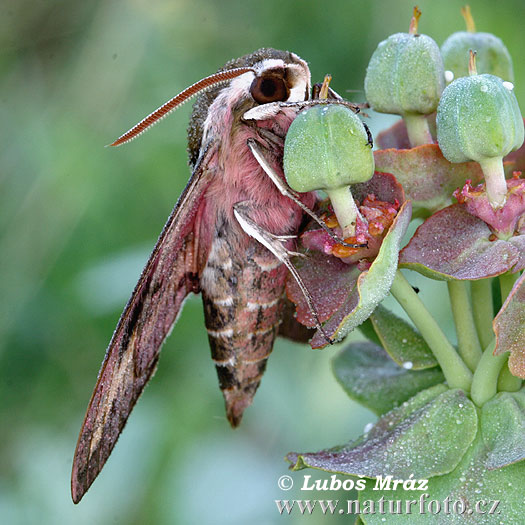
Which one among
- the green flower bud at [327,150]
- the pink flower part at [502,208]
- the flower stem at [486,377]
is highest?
the green flower bud at [327,150]

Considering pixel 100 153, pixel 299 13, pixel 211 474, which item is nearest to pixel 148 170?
pixel 100 153

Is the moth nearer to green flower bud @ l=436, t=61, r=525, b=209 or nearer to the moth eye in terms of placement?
the moth eye

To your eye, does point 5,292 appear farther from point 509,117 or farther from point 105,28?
point 509,117

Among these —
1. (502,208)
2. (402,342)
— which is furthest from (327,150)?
(402,342)

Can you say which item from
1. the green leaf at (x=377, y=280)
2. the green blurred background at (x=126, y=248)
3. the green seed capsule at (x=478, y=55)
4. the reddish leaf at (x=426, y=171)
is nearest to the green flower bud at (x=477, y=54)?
the green seed capsule at (x=478, y=55)

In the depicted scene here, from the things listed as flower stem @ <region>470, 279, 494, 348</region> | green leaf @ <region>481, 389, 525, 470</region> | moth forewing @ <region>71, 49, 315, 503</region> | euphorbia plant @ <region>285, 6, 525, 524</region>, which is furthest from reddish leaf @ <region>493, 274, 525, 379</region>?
moth forewing @ <region>71, 49, 315, 503</region>

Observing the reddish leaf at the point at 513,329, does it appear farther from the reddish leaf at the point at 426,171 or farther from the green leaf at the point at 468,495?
the reddish leaf at the point at 426,171

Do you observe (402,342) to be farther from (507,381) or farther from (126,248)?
(126,248)
